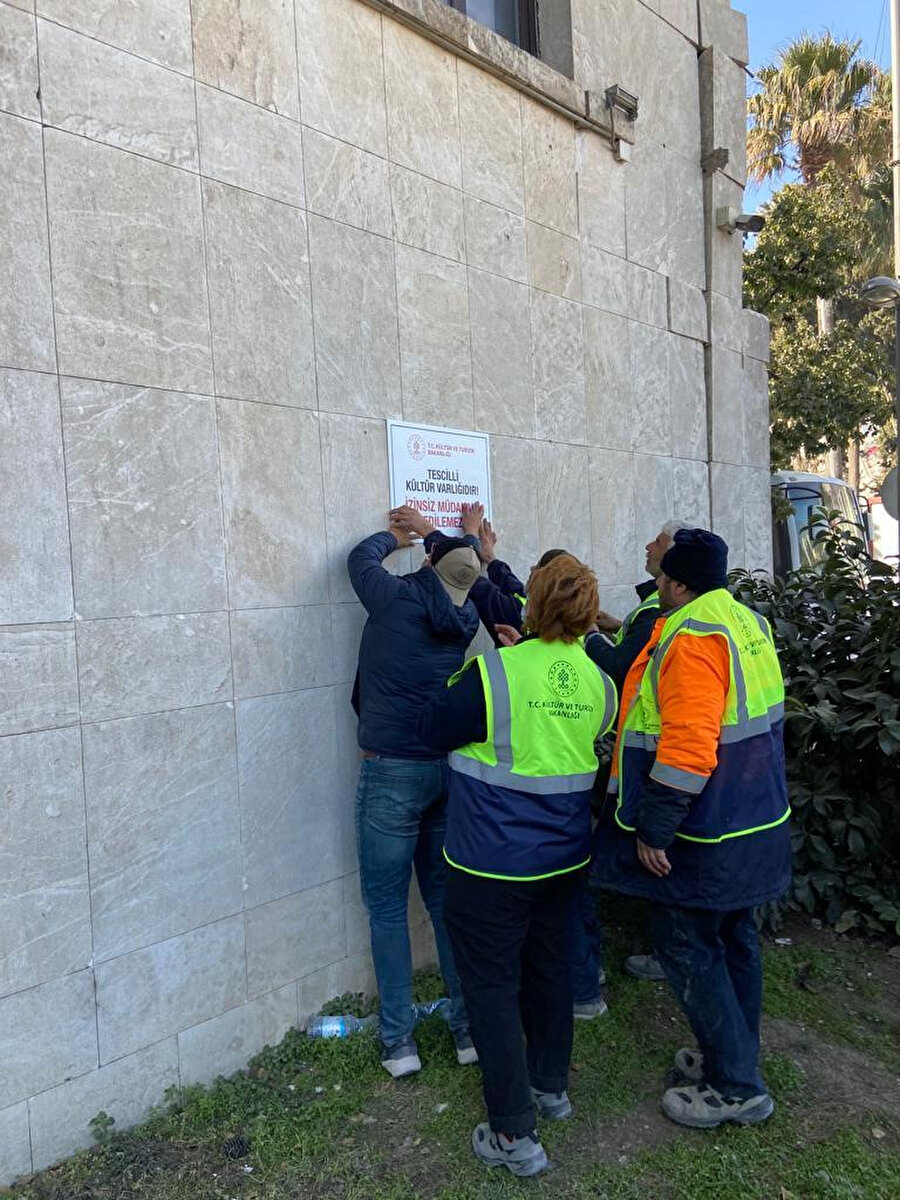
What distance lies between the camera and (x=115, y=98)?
3.20 m

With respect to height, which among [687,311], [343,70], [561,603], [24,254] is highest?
[343,70]

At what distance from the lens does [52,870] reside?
9.77 ft

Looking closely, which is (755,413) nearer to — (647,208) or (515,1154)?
(647,208)

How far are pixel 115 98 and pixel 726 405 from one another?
14.9ft

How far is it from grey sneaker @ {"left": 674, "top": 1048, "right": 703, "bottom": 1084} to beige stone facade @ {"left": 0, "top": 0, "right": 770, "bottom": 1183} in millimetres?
1366

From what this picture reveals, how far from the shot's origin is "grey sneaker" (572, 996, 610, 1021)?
12.7ft

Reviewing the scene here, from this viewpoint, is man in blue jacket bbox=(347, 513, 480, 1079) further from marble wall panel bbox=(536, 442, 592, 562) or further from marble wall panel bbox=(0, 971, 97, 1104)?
marble wall panel bbox=(536, 442, 592, 562)

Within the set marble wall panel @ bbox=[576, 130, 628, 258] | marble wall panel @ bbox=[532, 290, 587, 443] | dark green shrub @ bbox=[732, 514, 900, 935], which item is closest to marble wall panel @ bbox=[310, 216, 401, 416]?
marble wall panel @ bbox=[532, 290, 587, 443]

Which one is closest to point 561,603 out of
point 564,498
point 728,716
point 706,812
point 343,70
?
point 728,716

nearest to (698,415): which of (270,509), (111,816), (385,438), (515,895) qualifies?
(385,438)

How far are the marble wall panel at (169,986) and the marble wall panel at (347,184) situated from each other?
289cm

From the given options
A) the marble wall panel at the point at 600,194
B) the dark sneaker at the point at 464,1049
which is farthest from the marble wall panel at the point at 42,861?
the marble wall panel at the point at 600,194

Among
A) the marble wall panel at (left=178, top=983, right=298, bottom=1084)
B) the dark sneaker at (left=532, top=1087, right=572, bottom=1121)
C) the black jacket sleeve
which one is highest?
the black jacket sleeve

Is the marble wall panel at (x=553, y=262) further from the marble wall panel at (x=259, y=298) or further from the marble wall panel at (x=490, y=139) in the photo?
the marble wall panel at (x=259, y=298)
